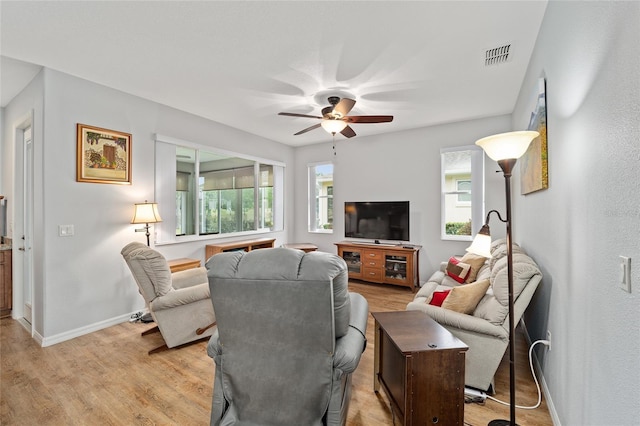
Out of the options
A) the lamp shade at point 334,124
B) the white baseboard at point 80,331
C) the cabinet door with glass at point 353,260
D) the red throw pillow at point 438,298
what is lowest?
the white baseboard at point 80,331

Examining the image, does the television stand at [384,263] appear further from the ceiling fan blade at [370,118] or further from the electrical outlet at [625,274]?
the electrical outlet at [625,274]

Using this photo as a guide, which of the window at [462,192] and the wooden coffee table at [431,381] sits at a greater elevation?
the window at [462,192]

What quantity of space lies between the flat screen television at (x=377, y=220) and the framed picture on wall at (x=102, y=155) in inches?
147

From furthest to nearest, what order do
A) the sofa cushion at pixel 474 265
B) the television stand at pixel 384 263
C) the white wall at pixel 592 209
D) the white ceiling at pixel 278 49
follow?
the television stand at pixel 384 263 → the sofa cushion at pixel 474 265 → the white ceiling at pixel 278 49 → the white wall at pixel 592 209

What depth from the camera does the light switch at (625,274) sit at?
3.28ft

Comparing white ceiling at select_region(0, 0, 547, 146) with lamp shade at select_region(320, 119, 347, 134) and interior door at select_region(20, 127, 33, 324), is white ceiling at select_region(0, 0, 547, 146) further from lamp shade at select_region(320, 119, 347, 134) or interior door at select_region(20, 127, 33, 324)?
interior door at select_region(20, 127, 33, 324)

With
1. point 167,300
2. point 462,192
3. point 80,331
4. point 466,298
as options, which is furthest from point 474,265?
point 80,331

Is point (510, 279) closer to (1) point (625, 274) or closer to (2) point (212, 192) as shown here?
(1) point (625, 274)

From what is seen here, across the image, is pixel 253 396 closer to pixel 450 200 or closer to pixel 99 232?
pixel 99 232

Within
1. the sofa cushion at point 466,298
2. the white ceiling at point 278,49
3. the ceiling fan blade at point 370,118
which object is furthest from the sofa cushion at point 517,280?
the ceiling fan blade at point 370,118

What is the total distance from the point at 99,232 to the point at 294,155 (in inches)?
162

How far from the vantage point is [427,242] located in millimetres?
5094

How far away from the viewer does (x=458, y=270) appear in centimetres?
349

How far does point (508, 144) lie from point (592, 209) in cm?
53
